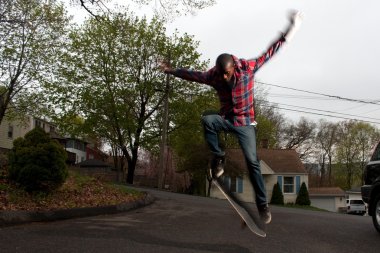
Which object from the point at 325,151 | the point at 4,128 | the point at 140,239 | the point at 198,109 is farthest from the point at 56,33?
the point at 325,151

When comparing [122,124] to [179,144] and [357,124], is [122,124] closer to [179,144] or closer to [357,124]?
[179,144]

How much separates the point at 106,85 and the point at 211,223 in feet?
94.6

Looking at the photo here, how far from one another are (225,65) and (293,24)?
4.67 feet

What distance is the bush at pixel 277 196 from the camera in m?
43.8

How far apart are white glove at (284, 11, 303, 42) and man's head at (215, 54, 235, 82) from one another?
3.60 ft

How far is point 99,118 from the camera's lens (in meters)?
36.3

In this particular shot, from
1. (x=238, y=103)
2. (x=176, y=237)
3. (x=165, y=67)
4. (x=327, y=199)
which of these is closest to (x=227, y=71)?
(x=238, y=103)

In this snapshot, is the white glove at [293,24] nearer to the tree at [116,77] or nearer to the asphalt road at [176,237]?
the asphalt road at [176,237]

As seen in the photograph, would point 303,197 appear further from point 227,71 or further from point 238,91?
point 227,71

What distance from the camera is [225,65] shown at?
549cm

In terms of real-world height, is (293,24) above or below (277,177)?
above

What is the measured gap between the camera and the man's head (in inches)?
216

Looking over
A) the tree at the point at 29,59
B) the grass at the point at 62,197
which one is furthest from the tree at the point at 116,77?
the grass at the point at 62,197

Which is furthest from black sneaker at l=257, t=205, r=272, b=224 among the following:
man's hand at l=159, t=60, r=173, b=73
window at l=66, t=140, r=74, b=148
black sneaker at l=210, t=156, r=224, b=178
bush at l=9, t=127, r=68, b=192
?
window at l=66, t=140, r=74, b=148
